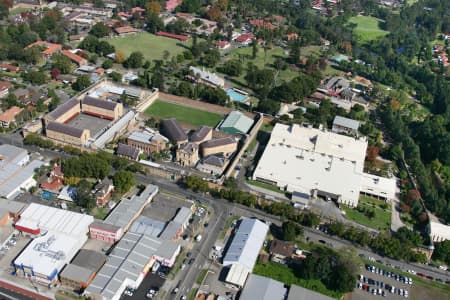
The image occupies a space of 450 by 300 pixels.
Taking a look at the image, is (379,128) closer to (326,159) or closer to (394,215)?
(326,159)

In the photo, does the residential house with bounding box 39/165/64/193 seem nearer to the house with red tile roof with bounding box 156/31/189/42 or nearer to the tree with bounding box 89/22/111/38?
the tree with bounding box 89/22/111/38

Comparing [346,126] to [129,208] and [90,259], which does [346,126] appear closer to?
[129,208]

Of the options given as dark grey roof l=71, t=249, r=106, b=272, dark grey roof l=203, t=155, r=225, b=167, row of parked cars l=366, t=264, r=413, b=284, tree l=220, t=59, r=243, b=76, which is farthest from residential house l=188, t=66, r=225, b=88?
row of parked cars l=366, t=264, r=413, b=284

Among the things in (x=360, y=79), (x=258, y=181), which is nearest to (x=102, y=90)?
(x=258, y=181)

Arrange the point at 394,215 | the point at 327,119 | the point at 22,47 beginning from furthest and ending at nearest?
the point at 22,47
the point at 327,119
the point at 394,215

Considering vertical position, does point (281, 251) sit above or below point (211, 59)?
below

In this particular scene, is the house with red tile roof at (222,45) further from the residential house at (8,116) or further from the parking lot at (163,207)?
the parking lot at (163,207)

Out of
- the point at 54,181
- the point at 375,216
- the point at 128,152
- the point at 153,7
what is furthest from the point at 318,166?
the point at 153,7
